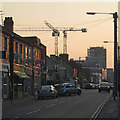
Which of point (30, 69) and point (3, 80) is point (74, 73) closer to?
point (30, 69)

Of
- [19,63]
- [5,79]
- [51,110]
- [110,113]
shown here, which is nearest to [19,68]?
[19,63]

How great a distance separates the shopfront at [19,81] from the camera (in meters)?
42.4

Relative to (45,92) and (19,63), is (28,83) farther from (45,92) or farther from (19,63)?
(45,92)

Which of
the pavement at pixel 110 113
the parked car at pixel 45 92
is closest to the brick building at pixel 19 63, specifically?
the parked car at pixel 45 92

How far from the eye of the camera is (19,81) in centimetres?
4456

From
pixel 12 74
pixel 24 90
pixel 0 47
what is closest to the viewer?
pixel 0 47

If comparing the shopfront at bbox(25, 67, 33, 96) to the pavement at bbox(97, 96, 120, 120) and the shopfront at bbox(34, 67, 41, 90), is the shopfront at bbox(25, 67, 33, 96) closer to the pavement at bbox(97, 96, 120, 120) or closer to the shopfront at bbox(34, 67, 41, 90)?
the shopfront at bbox(34, 67, 41, 90)

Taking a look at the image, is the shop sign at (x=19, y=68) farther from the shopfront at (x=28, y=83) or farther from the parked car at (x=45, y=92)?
the parked car at (x=45, y=92)

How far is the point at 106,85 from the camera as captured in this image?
207 feet

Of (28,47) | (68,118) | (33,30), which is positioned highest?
(33,30)

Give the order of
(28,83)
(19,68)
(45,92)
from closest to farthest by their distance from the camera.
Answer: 1. (45,92)
2. (19,68)
3. (28,83)

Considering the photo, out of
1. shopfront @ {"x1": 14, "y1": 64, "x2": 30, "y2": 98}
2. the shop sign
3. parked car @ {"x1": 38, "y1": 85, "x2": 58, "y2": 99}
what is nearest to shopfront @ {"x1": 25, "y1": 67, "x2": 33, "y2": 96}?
shopfront @ {"x1": 14, "y1": 64, "x2": 30, "y2": 98}

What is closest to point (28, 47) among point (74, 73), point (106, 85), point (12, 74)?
point (12, 74)

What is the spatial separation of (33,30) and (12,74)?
7765cm
